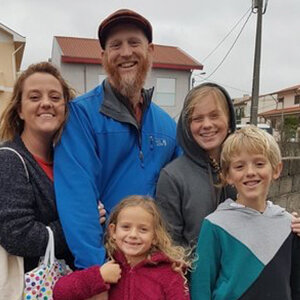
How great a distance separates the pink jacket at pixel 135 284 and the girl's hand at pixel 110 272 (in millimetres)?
21

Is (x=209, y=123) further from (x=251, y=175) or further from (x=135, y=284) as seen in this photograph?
(x=135, y=284)

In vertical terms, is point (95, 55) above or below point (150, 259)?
above

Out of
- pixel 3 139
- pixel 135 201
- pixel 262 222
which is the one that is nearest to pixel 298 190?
pixel 262 222

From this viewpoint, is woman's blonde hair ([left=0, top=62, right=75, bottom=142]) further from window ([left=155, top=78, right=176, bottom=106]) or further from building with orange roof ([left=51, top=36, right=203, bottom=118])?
window ([left=155, top=78, right=176, bottom=106])

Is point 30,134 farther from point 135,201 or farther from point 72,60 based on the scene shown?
point 72,60

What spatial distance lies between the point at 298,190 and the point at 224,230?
4.33 metres

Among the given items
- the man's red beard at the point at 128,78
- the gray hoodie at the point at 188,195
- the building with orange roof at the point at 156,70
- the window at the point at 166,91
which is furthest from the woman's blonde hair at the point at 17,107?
the window at the point at 166,91

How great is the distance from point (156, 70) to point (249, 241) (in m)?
22.9

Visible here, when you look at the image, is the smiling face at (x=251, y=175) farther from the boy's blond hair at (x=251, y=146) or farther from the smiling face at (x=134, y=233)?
the smiling face at (x=134, y=233)

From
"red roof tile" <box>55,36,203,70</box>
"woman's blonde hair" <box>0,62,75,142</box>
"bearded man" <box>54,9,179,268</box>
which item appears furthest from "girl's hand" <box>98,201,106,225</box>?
"red roof tile" <box>55,36,203,70</box>

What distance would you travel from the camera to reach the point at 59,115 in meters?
1.98

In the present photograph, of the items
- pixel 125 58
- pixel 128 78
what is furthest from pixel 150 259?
pixel 125 58

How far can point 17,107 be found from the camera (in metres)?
2.03

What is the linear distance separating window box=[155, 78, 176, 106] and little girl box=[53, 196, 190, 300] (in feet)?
73.8
